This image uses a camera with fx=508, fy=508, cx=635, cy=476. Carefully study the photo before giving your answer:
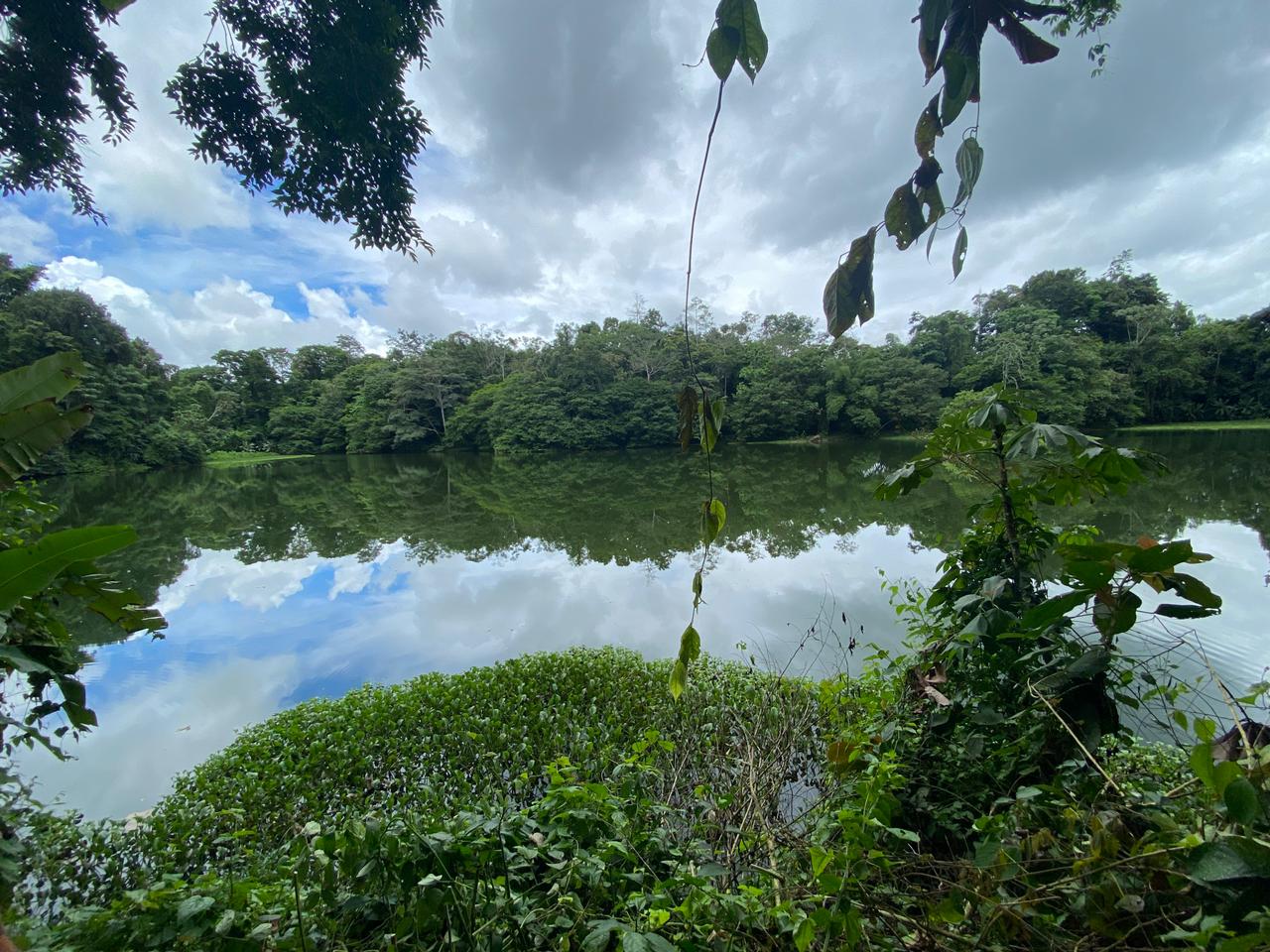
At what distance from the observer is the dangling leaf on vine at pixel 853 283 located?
0.64 meters

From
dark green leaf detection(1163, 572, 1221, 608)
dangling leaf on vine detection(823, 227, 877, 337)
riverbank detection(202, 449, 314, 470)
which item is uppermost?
riverbank detection(202, 449, 314, 470)

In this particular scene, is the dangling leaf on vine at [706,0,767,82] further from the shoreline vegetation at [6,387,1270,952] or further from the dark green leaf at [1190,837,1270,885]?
the dark green leaf at [1190,837,1270,885]

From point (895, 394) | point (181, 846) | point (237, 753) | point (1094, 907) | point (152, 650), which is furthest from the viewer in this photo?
point (895, 394)

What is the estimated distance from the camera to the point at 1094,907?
1.74 feet

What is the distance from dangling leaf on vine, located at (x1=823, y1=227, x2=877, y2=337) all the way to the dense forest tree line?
12623mm

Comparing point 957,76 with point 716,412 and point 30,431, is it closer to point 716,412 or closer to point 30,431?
point 716,412

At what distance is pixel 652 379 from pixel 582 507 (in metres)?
14.1

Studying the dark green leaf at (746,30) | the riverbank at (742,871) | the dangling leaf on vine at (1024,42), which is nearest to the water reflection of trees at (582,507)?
the riverbank at (742,871)

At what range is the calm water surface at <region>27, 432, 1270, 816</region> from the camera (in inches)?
137

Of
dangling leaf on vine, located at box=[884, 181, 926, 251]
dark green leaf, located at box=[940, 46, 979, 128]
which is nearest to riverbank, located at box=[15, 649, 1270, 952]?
dangling leaf on vine, located at box=[884, 181, 926, 251]

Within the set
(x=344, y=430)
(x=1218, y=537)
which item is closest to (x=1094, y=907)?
(x=1218, y=537)

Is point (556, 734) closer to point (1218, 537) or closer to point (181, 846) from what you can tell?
point (181, 846)

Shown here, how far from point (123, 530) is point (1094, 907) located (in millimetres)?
1168

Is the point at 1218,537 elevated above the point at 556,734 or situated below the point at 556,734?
above
